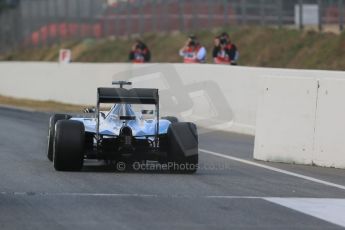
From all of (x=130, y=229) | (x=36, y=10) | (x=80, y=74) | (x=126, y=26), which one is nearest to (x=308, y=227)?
(x=130, y=229)

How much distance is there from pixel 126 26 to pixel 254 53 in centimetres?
1016

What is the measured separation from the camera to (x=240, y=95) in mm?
21922

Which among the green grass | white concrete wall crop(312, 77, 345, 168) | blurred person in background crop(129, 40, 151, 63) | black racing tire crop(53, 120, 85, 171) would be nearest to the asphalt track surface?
black racing tire crop(53, 120, 85, 171)

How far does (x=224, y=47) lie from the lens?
28.7 meters

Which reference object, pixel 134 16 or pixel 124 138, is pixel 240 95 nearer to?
pixel 124 138

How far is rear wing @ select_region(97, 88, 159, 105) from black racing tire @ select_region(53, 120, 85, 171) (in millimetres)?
503

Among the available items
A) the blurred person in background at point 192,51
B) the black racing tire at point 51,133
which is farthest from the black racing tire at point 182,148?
the blurred person in background at point 192,51

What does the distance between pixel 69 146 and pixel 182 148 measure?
1457 millimetres

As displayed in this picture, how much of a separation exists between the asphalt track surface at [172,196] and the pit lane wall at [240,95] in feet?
1.52

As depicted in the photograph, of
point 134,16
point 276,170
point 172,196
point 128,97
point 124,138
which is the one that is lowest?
point 276,170

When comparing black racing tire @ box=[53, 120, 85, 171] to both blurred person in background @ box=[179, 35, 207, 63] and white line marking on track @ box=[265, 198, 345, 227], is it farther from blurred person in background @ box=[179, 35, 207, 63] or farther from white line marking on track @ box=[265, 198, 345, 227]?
blurred person in background @ box=[179, 35, 207, 63]

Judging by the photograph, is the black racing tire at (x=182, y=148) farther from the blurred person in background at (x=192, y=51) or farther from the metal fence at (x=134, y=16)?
the metal fence at (x=134, y=16)

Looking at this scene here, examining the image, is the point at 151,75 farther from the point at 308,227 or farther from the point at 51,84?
the point at 308,227

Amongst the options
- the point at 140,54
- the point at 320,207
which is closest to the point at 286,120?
the point at 320,207
